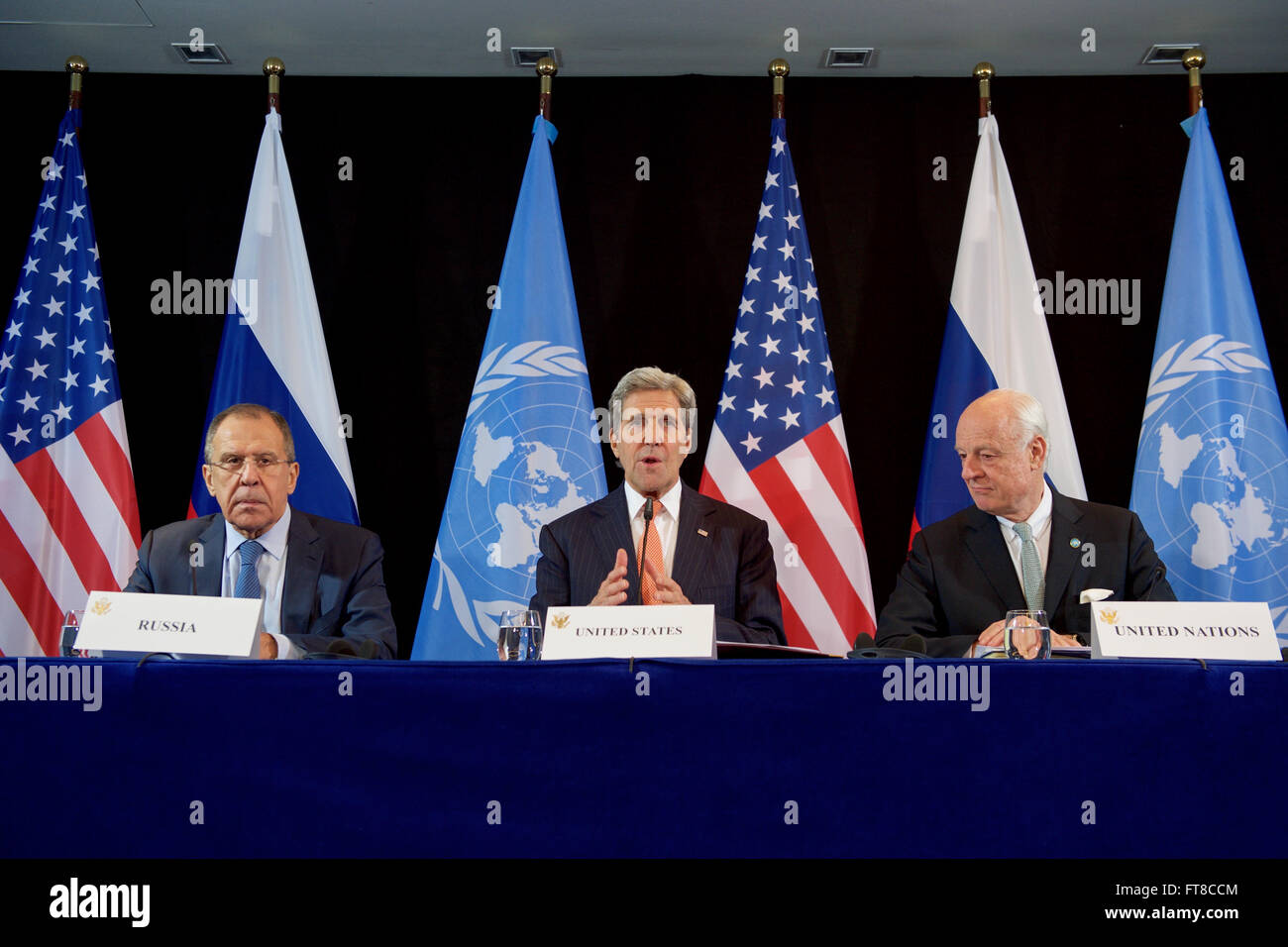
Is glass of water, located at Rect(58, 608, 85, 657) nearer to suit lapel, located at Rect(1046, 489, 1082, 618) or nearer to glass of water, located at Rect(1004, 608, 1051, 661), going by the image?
glass of water, located at Rect(1004, 608, 1051, 661)

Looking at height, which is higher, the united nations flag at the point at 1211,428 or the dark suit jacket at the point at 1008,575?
the united nations flag at the point at 1211,428

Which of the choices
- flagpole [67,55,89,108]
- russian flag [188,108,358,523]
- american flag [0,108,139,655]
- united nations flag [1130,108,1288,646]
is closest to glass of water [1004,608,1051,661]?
united nations flag [1130,108,1288,646]

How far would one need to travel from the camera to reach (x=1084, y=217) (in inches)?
175

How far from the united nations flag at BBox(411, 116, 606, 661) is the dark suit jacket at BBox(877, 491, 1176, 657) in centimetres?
118

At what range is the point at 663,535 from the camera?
348 centimetres

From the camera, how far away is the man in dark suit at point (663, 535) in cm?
330

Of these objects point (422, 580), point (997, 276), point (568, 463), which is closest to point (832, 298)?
point (997, 276)

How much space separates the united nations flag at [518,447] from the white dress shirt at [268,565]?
720mm

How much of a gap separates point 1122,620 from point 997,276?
2192 millimetres

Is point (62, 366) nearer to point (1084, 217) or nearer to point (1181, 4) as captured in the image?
point (1084, 217)

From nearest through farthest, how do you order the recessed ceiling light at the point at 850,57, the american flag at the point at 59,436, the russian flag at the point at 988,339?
the american flag at the point at 59,436 → the russian flag at the point at 988,339 → the recessed ceiling light at the point at 850,57

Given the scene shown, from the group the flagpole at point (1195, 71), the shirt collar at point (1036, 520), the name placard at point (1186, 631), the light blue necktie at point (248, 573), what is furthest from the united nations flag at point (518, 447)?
the flagpole at point (1195, 71)

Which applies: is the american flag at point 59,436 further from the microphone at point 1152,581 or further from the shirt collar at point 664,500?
the microphone at point 1152,581

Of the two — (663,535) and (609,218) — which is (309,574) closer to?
(663,535)
